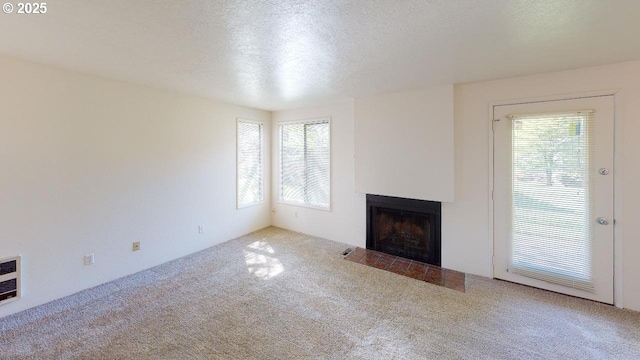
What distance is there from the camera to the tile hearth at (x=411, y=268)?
3195 millimetres

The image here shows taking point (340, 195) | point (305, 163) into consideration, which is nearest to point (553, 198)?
point (340, 195)

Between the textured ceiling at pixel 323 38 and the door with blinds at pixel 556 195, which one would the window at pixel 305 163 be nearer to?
the textured ceiling at pixel 323 38

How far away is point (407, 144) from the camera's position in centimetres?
372

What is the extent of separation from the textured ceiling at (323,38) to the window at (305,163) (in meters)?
1.77

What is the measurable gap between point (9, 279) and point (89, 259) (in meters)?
0.60

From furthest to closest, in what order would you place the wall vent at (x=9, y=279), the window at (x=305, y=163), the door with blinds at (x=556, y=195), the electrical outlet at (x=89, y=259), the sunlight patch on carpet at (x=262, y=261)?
the window at (x=305, y=163) < the sunlight patch on carpet at (x=262, y=261) < the electrical outlet at (x=89, y=259) < the door with blinds at (x=556, y=195) < the wall vent at (x=9, y=279)

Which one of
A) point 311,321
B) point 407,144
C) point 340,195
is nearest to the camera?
point 311,321

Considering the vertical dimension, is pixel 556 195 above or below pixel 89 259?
above

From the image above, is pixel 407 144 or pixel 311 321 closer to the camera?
pixel 311 321

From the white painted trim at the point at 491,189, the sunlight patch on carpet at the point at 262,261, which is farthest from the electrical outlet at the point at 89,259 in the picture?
the white painted trim at the point at 491,189

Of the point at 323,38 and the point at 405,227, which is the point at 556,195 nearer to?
the point at 405,227

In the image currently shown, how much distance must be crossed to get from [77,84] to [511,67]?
185 inches

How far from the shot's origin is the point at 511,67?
271 cm

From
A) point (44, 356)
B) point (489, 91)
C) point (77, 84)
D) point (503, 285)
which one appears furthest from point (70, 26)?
point (503, 285)
